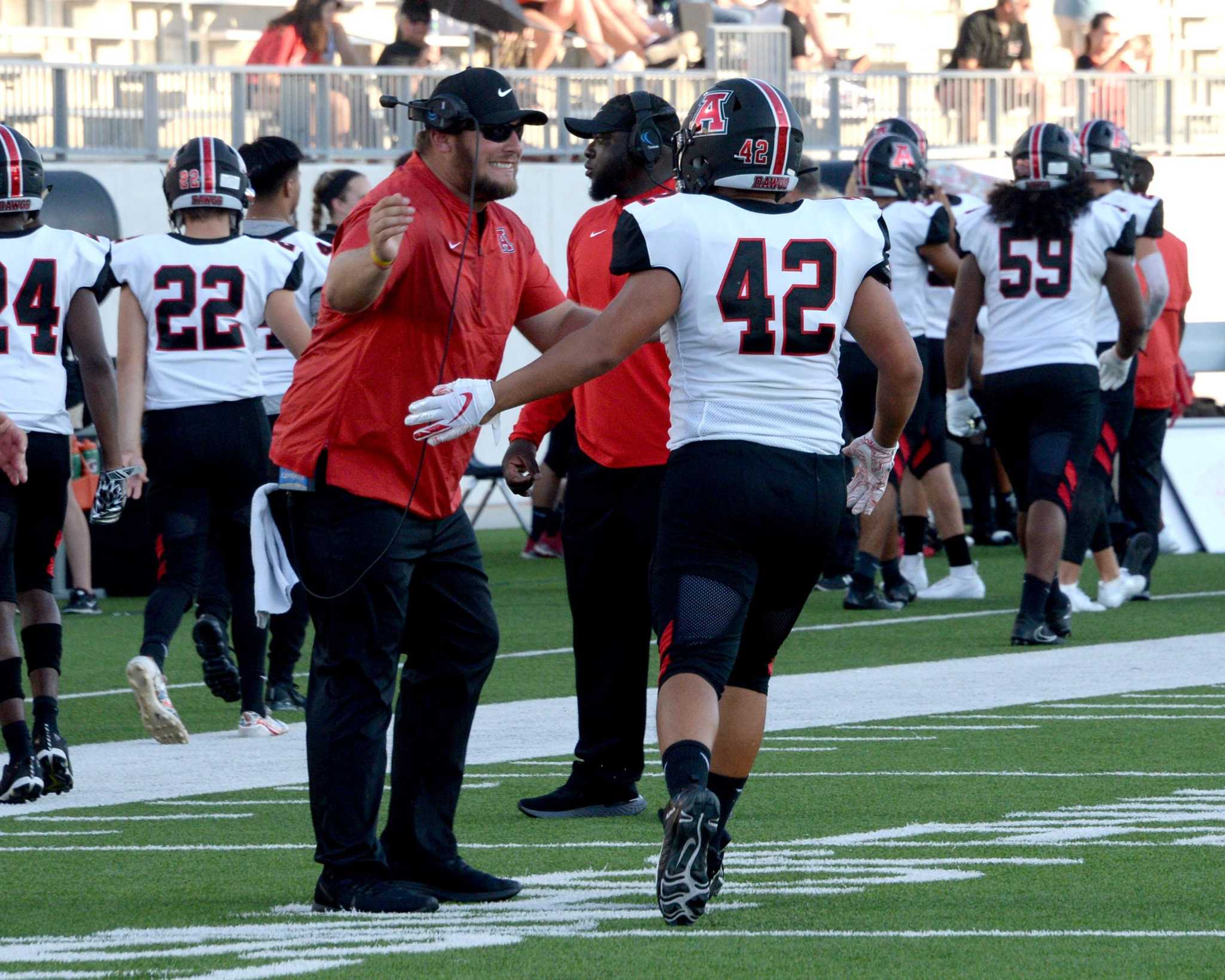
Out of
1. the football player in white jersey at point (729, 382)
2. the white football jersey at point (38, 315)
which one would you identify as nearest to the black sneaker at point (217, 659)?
the white football jersey at point (38, 315)

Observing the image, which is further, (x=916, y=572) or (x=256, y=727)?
(x=916, y=572)

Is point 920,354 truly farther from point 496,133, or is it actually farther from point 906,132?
point 496,133

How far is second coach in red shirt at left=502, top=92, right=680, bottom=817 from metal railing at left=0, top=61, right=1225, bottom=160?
40.7ft

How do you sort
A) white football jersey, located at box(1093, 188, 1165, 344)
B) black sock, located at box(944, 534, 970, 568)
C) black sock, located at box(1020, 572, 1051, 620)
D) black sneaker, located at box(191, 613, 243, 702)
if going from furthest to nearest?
black sock, located at box(944, 534, 970, 568) < white football jersey, located at box(1093, 188, 1165, 344) < black sock, located at box(1020, 572, 1051, 620) < black sneaker, located at box(191, 613, 243, 702)

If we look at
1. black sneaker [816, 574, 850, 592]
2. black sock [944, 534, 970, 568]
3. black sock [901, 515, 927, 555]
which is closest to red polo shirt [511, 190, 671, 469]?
black sock [944, 534, 970, 568]

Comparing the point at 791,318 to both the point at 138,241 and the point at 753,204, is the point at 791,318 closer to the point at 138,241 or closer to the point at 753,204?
the point at 753,204

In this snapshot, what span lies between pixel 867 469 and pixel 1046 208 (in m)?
4.89

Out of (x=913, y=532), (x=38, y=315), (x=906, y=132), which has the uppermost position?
(x=906, y=132)

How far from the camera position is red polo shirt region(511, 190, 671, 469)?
620cm

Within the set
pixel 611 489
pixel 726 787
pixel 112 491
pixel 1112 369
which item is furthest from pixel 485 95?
pixel 1112 369

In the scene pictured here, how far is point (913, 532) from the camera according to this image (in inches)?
490

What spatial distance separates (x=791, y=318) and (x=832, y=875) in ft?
3.89

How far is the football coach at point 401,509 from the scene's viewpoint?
465 cm

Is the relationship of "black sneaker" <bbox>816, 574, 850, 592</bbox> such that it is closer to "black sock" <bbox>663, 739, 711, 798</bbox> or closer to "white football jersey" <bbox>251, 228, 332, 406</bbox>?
"white football jersey" <bbox>251, 228, 332, 406</bbox>
